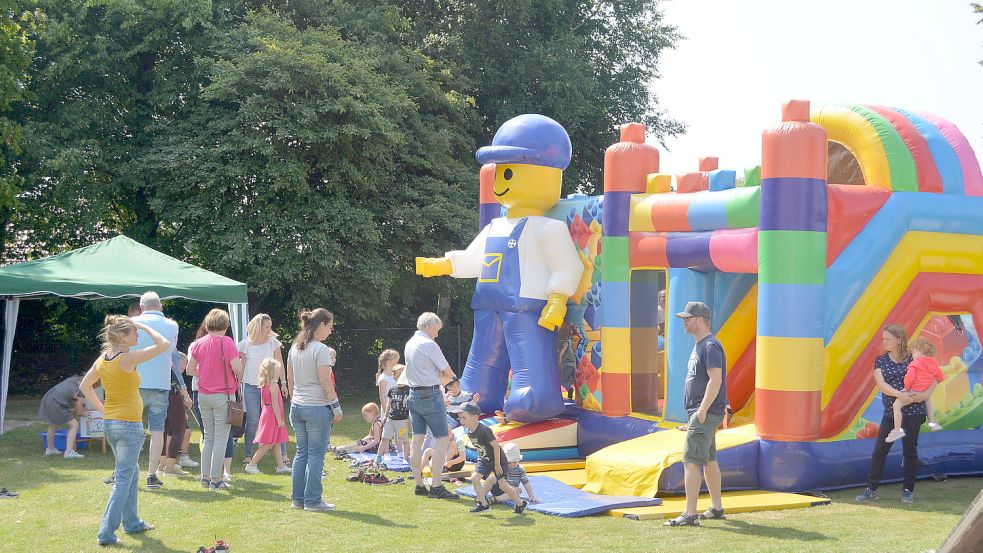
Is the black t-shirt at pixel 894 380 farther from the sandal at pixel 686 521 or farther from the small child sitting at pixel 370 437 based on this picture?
the small child sitting at pixel 370 437

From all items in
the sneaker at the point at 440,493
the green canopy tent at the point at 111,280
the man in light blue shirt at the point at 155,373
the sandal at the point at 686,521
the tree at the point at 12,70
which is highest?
the tree at the point at 12,70

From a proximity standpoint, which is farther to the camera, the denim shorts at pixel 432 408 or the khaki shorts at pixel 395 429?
the khaki shorts at pixel 395 429

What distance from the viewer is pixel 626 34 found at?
20906 millimetres

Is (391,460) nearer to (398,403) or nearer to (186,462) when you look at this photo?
(398,403)

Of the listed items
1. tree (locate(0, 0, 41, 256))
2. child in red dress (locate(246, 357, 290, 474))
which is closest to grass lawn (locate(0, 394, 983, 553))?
child in red dress (locate(246, 357, 290, 474))

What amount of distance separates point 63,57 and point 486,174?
25.8 ft

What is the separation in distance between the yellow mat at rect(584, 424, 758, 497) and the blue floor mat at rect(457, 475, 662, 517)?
13 cm

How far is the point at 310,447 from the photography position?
22.9ft

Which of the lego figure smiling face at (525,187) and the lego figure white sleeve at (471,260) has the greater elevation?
the lego figure smiling face at (525,187)

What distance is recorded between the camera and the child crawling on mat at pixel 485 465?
706 centimetres

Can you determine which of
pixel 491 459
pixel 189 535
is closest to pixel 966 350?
pixel 491 459

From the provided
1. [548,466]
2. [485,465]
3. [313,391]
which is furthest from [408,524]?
[548,466]

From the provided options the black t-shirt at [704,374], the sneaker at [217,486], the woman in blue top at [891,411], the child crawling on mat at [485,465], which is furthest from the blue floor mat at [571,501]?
the sneaker at [217,486]

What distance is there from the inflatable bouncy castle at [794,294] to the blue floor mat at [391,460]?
963 mm
